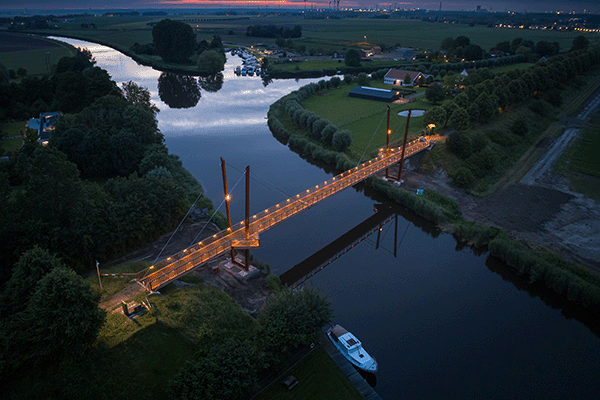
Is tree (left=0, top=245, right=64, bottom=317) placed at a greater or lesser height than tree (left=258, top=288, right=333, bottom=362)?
A: greater

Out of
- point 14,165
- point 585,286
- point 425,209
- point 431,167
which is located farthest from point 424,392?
point 14,165

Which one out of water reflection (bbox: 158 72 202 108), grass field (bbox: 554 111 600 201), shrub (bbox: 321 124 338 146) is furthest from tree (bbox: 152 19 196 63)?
grass field (bbox: 554 111 600 201)

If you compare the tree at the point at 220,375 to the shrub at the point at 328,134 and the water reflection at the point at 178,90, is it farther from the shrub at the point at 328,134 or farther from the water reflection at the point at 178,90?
the water reflection at the point at 178,90

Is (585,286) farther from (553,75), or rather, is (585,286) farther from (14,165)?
(553,75)

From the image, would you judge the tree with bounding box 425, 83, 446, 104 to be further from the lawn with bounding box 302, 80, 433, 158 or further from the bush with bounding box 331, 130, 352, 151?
the bush with bounding box 331, 130, 352, 151

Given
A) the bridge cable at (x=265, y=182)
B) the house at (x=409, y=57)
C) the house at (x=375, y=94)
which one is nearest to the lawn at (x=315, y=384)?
the bridge cable at (x=265, y=182)

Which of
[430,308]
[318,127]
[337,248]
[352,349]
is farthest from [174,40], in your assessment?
[352,349]

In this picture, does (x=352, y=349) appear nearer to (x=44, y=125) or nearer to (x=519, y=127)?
(x=519, y=127)
